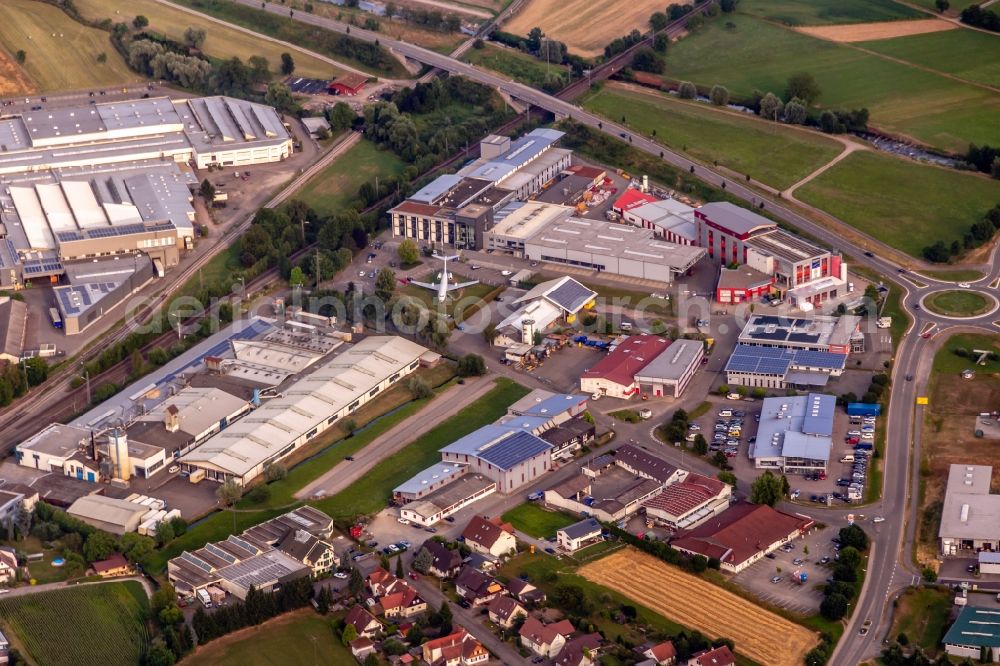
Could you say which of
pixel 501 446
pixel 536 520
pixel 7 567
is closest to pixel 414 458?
pixel 501 446

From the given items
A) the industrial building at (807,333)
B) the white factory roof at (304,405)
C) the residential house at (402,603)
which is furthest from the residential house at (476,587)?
the industrial building at (807,333)

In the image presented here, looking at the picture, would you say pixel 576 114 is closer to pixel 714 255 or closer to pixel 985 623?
pixel 714 255

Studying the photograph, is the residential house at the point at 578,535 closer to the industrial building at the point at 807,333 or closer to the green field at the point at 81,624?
the green field at the point at 81,624

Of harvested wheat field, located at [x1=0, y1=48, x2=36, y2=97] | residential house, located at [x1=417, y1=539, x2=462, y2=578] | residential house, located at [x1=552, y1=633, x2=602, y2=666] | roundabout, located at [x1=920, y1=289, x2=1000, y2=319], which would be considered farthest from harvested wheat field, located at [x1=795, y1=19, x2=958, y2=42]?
residential house, located at [x1=552, y1=633, x2=602, y2=666]

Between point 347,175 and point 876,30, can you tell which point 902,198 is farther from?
point 347,175

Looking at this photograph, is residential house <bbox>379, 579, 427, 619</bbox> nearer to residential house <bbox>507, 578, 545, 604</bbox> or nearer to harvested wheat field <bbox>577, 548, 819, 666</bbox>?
residential house <bbox>507, 578, 545, 604</bbox>
